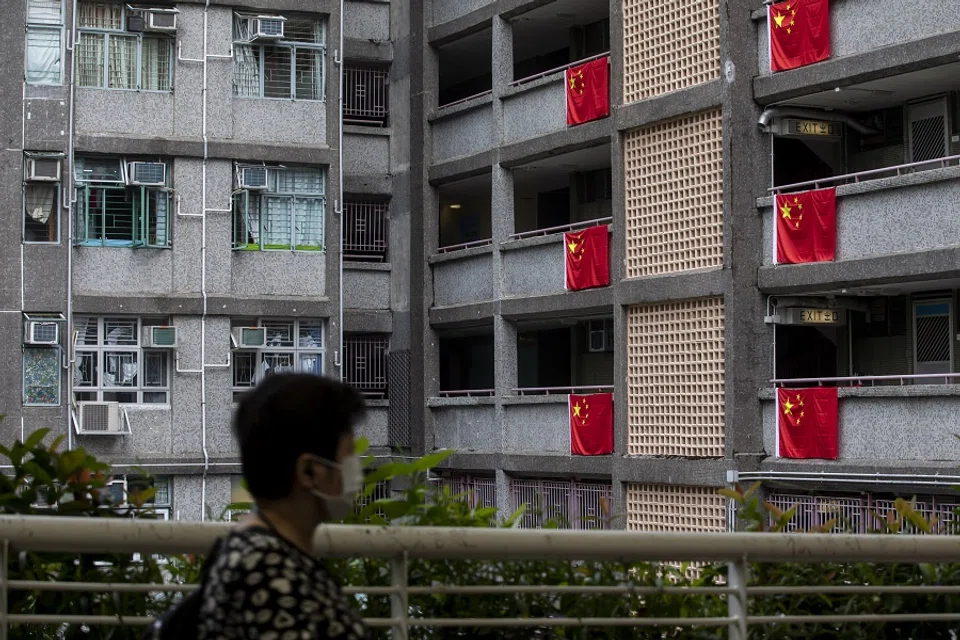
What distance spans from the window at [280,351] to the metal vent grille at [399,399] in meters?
1.93

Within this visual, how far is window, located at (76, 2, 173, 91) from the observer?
2931 cm

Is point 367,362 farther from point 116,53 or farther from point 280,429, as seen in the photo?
point 280,429

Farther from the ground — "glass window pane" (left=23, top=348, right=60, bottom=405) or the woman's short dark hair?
"glass window pane" (left=23, top=348, right=60, bottom=405)

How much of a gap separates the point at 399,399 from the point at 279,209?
462 centimetres

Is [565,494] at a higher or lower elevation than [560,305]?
lower

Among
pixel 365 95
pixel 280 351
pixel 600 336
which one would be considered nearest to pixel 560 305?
pixel 600 336

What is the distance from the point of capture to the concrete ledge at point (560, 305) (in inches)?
1057

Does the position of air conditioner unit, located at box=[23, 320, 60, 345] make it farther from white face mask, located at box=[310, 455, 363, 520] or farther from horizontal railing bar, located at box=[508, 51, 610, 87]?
white face mask, located at box=[310, 455, 363, 520]

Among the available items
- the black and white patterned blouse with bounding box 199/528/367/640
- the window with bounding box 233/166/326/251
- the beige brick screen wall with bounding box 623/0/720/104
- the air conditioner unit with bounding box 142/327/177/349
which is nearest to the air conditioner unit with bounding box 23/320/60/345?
the air conditioner unit with bounding box 142/327/177/349

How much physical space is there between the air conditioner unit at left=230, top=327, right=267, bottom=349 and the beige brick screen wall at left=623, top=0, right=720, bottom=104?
8.70m

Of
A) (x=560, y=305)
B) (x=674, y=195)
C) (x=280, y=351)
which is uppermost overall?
(x=674, y=195)

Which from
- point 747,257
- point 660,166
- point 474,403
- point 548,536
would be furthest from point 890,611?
point 474,403

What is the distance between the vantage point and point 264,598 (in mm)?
3084

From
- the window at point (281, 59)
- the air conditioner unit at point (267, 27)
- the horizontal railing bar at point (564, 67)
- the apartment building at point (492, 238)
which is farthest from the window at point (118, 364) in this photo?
the horizontal railing bar at point (564, 67)
